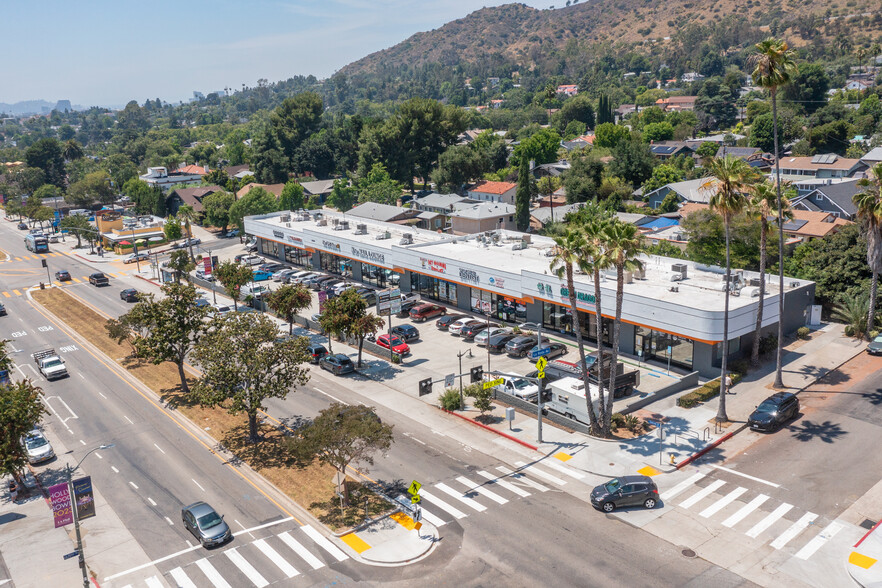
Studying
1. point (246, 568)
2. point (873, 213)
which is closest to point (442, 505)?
point (246, 568)

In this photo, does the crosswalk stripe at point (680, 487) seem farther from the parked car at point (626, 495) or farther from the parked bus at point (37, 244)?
the parked bus at point (37, 244)

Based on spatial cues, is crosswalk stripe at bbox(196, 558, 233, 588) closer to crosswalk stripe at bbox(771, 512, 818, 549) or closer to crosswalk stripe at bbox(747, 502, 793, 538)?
crosswalk stripe at bbox(747, 502, 793, 538)

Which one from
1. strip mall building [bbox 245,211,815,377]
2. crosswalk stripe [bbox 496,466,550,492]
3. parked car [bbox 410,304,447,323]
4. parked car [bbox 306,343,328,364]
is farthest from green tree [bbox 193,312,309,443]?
parked car [bbox 410,304,447,323]

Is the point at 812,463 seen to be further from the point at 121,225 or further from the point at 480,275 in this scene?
the point at 121,225

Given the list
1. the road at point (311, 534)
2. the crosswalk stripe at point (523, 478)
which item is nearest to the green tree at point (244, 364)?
the road at point (311, 534)

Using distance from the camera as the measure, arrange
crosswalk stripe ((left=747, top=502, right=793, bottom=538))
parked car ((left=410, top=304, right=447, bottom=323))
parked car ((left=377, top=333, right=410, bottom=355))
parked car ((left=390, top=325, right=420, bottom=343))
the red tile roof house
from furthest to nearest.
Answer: the red tile roof house → parked car ((left=410, top=304, right=447, bottom=323)) → parked car ((left=390, top=325, right=420, bottom=343)) → parked car ((left=377, top=333, right=410, bottom=355)) → crosswalk stripe ((left=747, top=502, right=793, bottom=538))

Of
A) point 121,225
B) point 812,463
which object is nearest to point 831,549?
point 812,463
